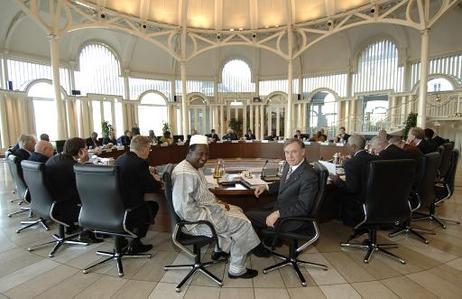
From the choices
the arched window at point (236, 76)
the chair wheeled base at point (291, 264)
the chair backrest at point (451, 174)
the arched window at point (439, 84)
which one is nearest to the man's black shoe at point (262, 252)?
the chair wheeled base at point (291, 264)

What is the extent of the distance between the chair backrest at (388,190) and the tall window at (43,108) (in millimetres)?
10735

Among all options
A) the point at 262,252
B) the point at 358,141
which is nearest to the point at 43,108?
the point at 262,252

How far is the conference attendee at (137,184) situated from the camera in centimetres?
249

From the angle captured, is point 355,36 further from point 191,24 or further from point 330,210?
point 330,210

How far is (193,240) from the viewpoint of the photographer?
86.7 inches

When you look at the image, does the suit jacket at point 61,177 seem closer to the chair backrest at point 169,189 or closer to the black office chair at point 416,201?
the chair backrest at point 169,189

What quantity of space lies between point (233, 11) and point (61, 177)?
10481mm

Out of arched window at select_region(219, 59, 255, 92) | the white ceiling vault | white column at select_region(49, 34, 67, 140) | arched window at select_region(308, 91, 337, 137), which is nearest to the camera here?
white column at select_region(49, 34, 67, 140)

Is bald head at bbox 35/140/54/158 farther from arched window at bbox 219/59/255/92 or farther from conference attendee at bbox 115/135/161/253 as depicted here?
arched window at bbox 219/59/255/92

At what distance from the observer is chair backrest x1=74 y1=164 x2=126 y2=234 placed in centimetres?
229

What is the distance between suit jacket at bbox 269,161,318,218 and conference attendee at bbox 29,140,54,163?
10.8 ft

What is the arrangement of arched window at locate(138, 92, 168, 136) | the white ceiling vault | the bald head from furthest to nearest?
arched window at locate(138, 92, 168, 136)
the white ceiling vault
the bald head

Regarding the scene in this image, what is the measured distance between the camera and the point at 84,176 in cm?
237

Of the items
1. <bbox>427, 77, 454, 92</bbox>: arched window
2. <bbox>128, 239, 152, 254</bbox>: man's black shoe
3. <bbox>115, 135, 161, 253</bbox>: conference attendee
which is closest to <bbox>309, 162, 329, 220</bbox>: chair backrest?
<bbox>115, 135, 161, 253</bbox>: conference attendee
